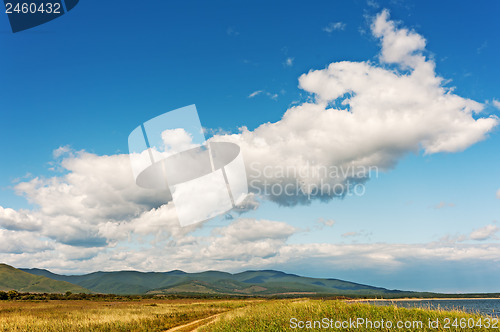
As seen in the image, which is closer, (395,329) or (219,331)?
(395,329)

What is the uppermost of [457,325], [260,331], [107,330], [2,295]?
[457,325]

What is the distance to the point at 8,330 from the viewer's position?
28891 millimetres

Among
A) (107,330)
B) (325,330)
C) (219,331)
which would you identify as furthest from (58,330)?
(325,330)

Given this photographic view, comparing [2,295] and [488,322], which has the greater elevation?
[488,322]

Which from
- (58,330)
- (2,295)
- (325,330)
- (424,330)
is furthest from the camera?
(2,295)

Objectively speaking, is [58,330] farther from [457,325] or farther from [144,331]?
[457,325]

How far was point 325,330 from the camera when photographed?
18500mm

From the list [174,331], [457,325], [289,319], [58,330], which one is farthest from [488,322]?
[58,330]

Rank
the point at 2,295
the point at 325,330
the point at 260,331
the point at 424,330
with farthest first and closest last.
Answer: the point at 2,295 < the point at 260,331 < the point at 325,330 < the point at 424,330

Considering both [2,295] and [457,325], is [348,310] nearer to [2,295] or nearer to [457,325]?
[457,325]

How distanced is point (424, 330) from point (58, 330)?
2883 cm

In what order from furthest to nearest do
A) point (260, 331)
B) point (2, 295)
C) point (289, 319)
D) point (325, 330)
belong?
point (2, 295) < point (289, 319) < point (260, 331) < point (325, 330)

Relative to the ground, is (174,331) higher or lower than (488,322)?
lower

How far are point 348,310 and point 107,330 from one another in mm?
21756
